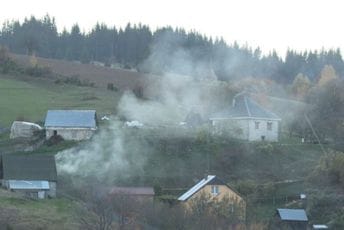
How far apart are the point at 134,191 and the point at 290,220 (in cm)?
837

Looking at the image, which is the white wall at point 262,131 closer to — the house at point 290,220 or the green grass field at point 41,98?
the green grass field at point 41,98

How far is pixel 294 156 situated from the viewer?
5847 cm

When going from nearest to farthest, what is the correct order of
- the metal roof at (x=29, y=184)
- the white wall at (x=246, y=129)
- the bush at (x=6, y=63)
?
1. the metal roof at (x=29, y=184)
2. the white wall at (x=246, y=129)
3. the bush at (x=6, y=63)

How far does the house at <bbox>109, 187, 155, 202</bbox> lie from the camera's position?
4506cm

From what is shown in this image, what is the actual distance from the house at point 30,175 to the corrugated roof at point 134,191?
11.6 feet

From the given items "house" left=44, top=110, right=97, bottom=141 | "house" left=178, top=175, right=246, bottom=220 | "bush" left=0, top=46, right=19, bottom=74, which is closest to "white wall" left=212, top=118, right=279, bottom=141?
"house" left=44, top=110, right=97, bottom=141

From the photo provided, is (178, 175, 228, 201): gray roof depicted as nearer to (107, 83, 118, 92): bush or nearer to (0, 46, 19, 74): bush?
(107, 83, 118, 92): bush

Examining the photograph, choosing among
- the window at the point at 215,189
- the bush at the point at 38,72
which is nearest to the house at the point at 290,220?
Answer: the window at the point at 215,189

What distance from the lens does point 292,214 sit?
A: 4681 cm

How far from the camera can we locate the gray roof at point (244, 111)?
64312mm

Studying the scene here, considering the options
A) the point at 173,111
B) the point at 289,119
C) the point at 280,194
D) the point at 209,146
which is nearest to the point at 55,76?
the point at 173,111

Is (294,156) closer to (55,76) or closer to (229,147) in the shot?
(229,147)

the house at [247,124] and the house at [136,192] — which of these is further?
the house at [247,124]

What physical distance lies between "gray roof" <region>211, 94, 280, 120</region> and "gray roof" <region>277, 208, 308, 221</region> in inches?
670
